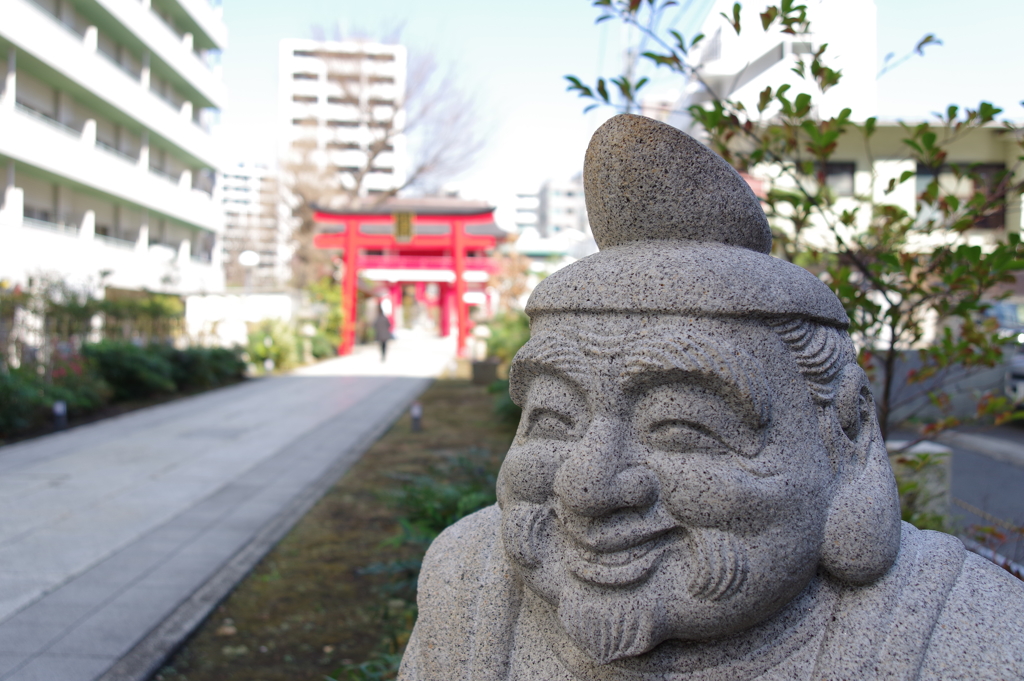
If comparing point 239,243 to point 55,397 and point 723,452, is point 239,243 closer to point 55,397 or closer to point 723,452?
point 55,397

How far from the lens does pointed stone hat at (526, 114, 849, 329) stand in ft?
4.93

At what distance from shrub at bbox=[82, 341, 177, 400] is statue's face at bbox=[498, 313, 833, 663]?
10358 mm

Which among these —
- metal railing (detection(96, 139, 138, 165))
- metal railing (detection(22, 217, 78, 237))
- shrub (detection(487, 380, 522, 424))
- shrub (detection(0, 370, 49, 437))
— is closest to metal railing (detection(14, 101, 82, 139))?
metal railing (detection(96, 139, 138, 165))

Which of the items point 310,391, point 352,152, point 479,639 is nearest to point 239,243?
point 352,152

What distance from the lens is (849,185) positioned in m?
14.0

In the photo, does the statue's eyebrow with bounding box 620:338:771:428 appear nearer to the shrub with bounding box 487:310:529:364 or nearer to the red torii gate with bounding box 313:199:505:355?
the shrub with bounding box 487:310:529:364

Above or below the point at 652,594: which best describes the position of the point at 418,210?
above

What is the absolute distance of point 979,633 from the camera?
1385mm

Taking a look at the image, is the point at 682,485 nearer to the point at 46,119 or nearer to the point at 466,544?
the point at 466,544

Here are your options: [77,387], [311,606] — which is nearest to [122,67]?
[77,387]

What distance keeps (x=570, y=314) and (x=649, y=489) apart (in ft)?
1.38

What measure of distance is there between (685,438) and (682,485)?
0.32 feet

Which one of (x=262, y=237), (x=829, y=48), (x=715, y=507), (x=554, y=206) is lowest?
(x=715, y=507)

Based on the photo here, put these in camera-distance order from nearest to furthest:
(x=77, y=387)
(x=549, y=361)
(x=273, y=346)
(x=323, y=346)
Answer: (x=549, y=361)
(x=77, y=387)
(x=273, y=346)
(x=323, y=346)
